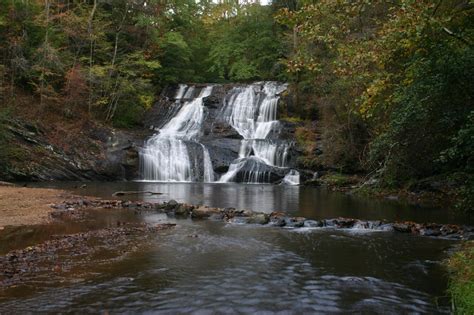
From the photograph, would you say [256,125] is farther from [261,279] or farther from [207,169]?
[261,279]

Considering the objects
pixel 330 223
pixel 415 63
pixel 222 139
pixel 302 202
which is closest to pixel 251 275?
pixel 330 223

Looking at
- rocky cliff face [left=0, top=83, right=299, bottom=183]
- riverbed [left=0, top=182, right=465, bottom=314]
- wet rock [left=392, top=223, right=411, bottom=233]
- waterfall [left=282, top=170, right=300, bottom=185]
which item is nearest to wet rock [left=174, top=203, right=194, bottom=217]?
riverbed [left=0, top=182, right=465, bottom=314]

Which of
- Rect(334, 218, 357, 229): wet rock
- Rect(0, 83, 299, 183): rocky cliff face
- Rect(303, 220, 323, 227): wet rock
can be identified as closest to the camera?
Rect(334, 218, 357, 229): wet rock

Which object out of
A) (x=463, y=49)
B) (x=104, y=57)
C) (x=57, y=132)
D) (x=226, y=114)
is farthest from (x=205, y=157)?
(x=463, y=49)

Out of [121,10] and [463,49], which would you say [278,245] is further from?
[121,10]

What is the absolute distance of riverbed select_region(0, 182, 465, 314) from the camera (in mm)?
5926

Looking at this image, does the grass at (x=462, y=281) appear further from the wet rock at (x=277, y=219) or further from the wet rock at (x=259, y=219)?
the wet rock at (x=259, y=219)

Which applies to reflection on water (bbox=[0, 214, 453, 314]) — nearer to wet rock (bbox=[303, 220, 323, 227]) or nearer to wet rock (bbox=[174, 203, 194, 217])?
wet rock (bbox=[303, 220, 323, 227])

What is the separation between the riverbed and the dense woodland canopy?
92.3 inches

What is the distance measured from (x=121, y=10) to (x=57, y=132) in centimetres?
1332

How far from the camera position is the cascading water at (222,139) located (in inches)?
1073

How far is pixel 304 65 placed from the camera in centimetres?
996

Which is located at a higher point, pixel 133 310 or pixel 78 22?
pixel 78 22

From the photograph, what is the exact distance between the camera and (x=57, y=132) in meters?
26.3
